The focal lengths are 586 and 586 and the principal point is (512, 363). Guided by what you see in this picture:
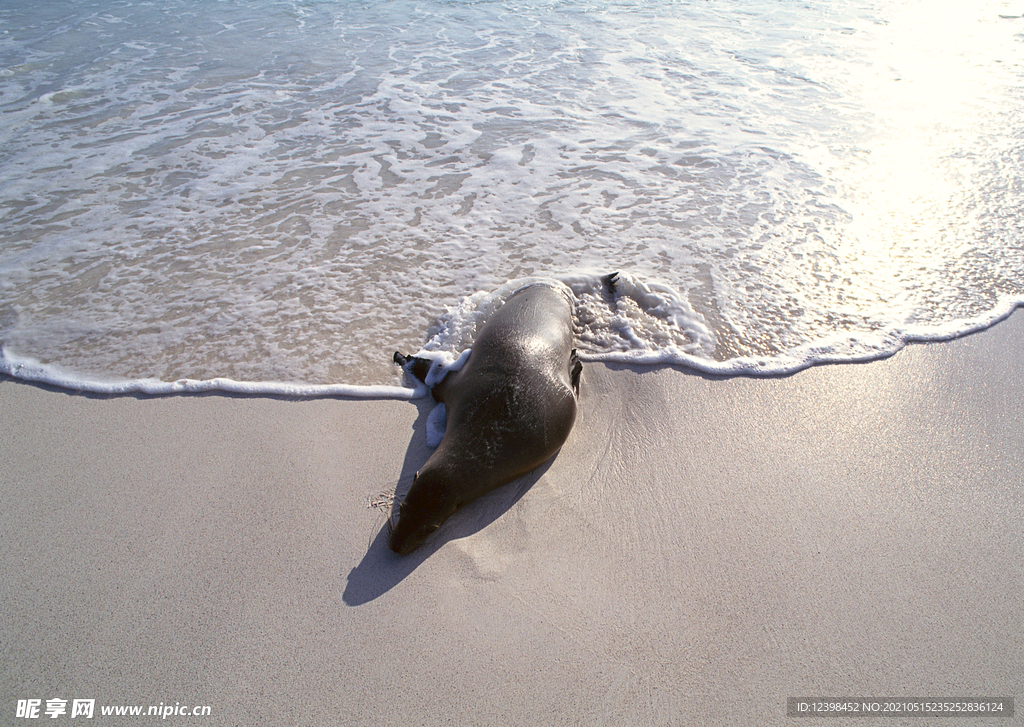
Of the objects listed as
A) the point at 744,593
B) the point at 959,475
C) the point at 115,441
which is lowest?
the point at 115,441

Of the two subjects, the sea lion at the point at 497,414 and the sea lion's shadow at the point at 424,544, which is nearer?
the sea lion's shadow at the point at 424,544

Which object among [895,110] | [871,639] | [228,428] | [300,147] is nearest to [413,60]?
[300,147]

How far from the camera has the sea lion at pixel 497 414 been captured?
105 inches

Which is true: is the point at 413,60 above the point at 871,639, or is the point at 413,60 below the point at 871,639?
above

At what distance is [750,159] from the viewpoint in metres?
6.19

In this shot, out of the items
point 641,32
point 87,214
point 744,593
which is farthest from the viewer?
point 641,32

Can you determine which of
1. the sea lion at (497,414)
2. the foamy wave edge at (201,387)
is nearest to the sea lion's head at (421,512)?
the sea lion at (497,414)

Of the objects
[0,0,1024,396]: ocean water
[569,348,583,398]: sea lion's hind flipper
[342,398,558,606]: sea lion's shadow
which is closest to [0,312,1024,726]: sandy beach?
[342,398,558,606]: sea lion's shadow

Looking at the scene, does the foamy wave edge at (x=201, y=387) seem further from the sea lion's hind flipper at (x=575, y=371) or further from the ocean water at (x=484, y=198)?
the sea lion's hind flipper at (x=575, y=371)

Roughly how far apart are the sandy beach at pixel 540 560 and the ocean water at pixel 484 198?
1.64 feet

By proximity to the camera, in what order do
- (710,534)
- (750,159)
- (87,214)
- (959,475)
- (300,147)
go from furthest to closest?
(300,147) < (750,159) < (87,214) < (959,475) < (710,534)

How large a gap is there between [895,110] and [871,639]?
7210mm

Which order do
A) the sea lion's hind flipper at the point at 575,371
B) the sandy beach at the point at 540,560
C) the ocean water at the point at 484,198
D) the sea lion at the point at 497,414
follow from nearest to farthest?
the sandy beach at the point at 540,560 < the sea lion at the point at 497,414 < the sea lion's hind flipper at the point at 575,371 < the ocean water at the point at 484,198

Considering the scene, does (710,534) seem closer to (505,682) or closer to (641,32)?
(505,682)
